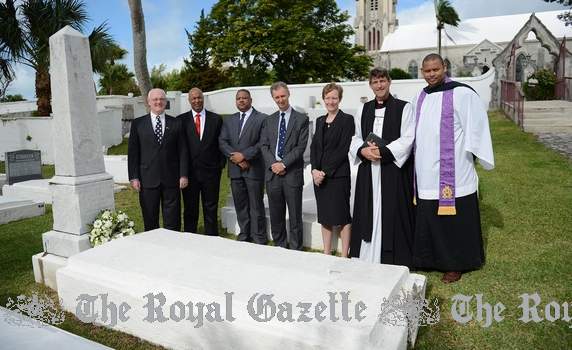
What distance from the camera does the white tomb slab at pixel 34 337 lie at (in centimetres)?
249

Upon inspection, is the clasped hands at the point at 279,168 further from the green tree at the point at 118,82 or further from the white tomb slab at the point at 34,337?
the green tree at the point at 118,82

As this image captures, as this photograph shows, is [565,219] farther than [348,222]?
Yes

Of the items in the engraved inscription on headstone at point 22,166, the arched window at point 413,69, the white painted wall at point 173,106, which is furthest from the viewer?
the arched window at point 413,69

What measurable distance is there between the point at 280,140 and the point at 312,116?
1069cm

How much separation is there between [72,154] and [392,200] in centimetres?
335

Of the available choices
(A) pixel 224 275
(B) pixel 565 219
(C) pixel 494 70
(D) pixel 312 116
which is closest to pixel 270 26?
(C) pixel 494 70

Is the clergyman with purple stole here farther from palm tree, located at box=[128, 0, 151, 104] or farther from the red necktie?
palm tree, located at box=[128, 0, 151, 104]

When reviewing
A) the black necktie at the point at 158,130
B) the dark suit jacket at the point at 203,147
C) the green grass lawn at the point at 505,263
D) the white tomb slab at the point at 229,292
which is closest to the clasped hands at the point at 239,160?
the dark suit jacket at the point at 203,147

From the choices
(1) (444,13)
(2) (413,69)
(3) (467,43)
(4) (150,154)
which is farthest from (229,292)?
(3) (467,43)

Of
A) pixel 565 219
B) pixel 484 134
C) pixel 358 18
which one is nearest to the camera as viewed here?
pixel 484 134

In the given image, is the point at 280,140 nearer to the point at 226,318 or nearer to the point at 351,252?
the point at 351,252

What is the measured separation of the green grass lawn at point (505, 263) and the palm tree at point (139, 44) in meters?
3.27

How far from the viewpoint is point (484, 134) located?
420cm

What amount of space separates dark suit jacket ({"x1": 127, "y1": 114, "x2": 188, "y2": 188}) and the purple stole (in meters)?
2.91
